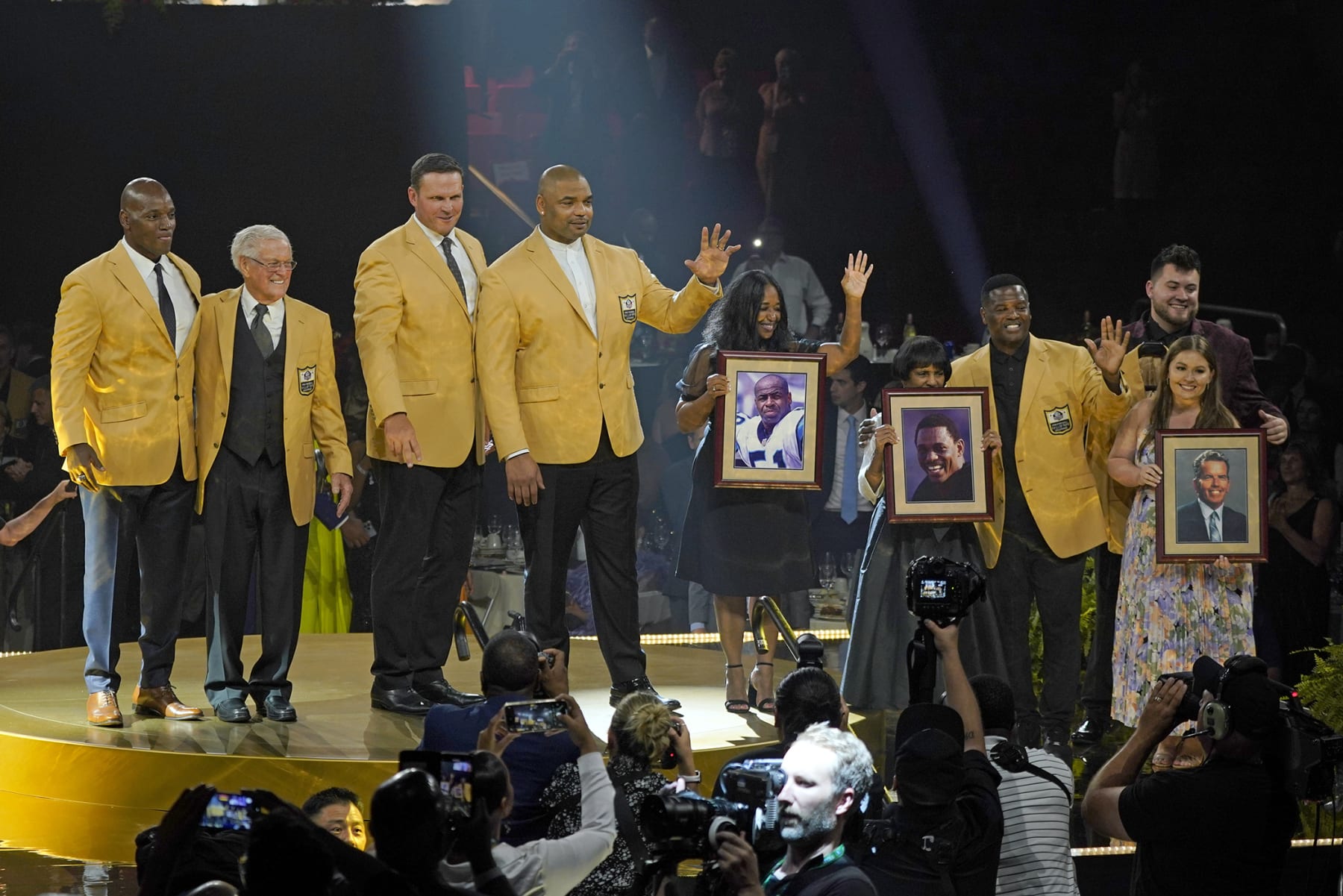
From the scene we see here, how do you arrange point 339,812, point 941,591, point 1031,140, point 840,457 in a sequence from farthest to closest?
point 1031,140
point 840,457
point 339,812
point 941,591

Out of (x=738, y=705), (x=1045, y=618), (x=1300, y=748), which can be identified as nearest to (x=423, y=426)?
(x=738, y=705)

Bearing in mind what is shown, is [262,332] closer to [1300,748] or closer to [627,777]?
[627,777]

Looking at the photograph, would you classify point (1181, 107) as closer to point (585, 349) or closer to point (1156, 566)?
point (1156, 566)

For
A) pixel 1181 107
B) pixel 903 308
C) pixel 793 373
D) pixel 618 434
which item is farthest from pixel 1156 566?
pixel 1181 107

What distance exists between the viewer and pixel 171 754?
17.0 feet

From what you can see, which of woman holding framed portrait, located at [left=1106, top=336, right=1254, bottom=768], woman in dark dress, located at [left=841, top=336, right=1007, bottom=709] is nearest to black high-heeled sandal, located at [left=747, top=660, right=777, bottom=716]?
woman in dark dress, located at [left=841, top=336, right=1007, bottom=709]

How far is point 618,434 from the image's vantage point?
5820 millimetres

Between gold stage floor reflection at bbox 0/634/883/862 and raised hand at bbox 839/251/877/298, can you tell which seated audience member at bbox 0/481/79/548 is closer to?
gold stage floor reflection at bbox 0/634/883/862

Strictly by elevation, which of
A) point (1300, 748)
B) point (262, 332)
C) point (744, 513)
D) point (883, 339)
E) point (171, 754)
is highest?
point (883, 339)

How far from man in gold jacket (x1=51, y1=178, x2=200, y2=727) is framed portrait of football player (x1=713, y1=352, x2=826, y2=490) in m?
1.91

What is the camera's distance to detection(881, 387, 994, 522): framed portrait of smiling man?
6.15 meters

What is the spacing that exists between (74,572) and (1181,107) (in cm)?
799

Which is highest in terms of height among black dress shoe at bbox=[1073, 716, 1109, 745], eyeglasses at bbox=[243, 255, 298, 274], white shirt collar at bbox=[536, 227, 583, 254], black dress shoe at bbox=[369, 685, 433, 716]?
white shirt collar at bbox=[536, 227, 583, 254]

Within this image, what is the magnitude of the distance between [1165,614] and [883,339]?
184 inches
